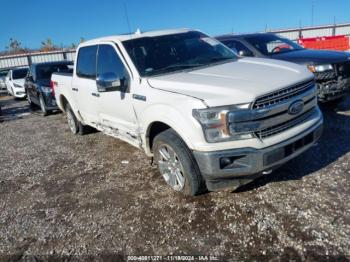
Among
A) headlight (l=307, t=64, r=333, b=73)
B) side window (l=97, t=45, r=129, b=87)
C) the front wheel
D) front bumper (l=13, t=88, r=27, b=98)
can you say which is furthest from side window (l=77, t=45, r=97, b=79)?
front bumper (l=13, t=88, r=27, b=98)

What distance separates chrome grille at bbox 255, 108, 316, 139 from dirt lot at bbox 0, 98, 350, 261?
31.8 inches

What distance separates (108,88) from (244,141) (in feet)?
6.40

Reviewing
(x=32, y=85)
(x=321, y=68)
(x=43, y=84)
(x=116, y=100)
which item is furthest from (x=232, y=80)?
(x=32, y=85)

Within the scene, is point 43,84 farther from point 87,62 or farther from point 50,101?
point 87,62

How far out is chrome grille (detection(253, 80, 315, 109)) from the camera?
10.5ft

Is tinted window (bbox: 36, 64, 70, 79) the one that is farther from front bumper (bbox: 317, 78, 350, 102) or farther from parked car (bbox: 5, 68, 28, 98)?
front bumper (bbox: 317, 78, 350, 102)

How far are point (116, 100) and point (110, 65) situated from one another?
553mm

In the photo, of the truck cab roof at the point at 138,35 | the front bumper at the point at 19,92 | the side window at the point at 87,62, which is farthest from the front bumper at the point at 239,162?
the front bumper at the point at 19,92

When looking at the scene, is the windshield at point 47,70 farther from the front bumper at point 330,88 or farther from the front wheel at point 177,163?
the front bumper at point 330,88

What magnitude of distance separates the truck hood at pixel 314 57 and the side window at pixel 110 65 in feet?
11.9

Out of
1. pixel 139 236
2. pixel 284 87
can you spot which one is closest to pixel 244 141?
pixel 284 87

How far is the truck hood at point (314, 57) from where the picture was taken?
614cm

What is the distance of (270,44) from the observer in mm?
7414

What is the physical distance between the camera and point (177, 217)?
356 cm
